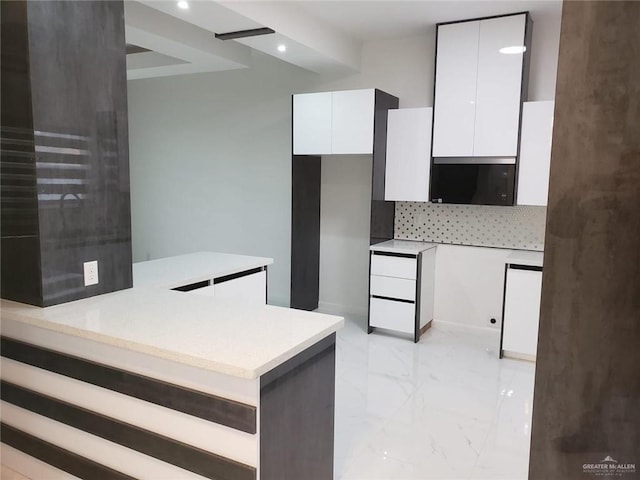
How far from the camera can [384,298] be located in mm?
4441

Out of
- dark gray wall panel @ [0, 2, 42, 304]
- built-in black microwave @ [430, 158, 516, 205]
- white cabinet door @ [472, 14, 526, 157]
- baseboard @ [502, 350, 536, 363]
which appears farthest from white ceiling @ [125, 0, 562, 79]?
baseboard @ [502, 350, 536, 363]

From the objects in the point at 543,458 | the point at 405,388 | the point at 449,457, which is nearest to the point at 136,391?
the point at 543,458

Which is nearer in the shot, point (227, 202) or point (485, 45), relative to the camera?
point (485, 45)

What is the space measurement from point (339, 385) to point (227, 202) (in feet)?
10.3

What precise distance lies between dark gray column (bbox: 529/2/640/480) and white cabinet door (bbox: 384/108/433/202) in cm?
345

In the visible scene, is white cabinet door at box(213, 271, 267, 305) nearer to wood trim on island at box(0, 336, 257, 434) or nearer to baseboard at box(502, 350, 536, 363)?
wood trim on island at box(0, 336, 257, 434)

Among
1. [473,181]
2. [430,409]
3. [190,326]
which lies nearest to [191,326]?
[190,326]

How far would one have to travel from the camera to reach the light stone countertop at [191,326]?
5.31 ft

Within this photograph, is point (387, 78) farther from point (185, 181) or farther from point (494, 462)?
point (494, 462)

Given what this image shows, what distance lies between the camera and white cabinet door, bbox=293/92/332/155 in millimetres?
4492

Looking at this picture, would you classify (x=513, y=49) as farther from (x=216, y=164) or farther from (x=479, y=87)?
(x=216, y=164)

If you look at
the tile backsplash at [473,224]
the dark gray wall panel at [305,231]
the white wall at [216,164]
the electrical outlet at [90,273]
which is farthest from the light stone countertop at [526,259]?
the electrical outlet at [90,273]

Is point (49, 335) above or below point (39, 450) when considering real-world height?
above

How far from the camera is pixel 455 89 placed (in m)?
4.17
